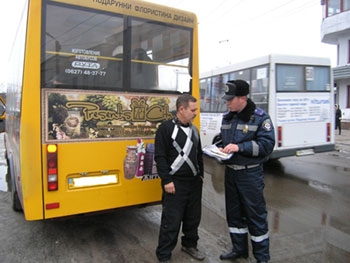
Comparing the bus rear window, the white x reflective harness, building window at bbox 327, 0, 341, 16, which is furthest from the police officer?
building window at bbox 327, 0, 341, 16

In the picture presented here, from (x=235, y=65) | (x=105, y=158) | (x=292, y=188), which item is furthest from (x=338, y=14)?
(x=105, y=158)

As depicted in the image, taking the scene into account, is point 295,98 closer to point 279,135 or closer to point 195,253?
point 279,135

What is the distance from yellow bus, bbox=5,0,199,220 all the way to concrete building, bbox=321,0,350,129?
68.2 feet

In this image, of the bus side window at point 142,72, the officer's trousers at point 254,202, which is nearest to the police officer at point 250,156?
the officer's trousers at point 254,202

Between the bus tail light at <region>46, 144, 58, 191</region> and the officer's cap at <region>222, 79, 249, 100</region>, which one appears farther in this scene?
the bus tail light at <region>46, 144, 58, 191</region>

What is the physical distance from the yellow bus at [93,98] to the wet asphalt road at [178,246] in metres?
0.57

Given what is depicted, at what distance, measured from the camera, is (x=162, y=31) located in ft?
14.2

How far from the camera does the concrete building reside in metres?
22.2

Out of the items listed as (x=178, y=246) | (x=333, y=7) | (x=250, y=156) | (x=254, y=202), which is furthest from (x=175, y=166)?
(x=333, y=7)

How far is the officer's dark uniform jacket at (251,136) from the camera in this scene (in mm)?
3229

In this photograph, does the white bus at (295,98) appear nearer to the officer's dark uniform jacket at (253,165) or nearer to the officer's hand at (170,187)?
the officer's dark uniform jacket at (253,165)

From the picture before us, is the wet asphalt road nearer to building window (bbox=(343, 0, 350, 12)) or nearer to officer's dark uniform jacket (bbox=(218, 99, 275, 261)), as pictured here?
officer's dark uniform jacket (bbox=(218, 99, 275, 261))

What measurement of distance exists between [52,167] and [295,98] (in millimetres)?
6831

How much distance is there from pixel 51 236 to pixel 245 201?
2682 mm
